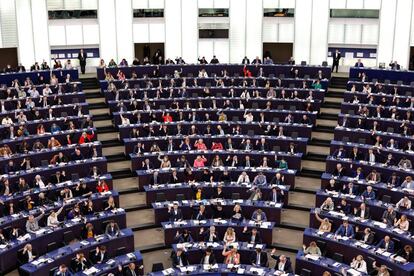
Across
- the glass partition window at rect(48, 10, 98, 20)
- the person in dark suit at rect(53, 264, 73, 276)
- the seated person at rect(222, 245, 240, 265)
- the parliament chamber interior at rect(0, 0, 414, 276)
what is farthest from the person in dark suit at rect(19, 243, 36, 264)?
the glass partition window at rect(48, 10, 98, 20)

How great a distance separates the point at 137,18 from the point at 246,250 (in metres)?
18.8

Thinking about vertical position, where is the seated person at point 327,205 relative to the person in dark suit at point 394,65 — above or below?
below

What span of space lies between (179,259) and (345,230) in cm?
499

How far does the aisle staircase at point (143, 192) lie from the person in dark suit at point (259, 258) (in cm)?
168

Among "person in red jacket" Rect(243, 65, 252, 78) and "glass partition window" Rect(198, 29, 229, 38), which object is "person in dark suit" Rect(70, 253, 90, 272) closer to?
"person in red jacket" Rect(243, 65, 252, 78)

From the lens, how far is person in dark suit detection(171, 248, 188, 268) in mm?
16562

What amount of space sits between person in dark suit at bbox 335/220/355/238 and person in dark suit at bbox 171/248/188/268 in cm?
454

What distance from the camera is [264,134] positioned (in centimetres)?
2400

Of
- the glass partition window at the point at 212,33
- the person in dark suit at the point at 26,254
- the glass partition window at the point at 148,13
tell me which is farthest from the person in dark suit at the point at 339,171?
the glass partition window at the point at 148,13

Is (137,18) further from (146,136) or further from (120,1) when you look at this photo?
(146,136)

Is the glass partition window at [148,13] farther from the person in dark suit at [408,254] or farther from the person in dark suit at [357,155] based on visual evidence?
the person in dark suit at [408,254]

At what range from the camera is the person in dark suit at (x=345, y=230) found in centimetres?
1750

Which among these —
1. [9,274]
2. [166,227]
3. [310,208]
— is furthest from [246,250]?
[9,274]

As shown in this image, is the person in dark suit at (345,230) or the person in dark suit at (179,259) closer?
the person in dark suit at (179,259)
